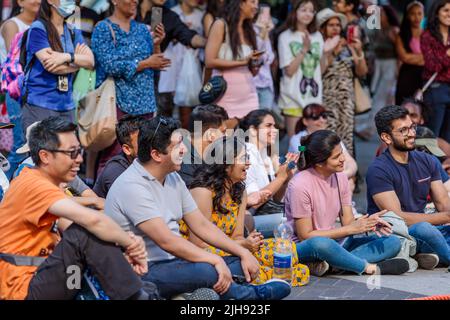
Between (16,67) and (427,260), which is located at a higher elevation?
(16,67)

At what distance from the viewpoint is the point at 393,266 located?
21.8ft

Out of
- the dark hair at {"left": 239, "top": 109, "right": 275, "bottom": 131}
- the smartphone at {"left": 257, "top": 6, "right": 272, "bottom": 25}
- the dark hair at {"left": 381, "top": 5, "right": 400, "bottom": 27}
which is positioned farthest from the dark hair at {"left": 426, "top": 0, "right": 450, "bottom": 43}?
the dark hair at {"left": 239, "top": 109, "right": 275, "bottom": 131}

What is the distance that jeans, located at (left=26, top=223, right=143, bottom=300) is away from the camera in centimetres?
488

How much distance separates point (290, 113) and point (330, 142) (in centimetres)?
264

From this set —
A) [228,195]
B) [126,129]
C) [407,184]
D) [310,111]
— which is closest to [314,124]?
[310,111]

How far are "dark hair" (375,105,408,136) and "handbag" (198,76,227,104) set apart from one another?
68.8 inches

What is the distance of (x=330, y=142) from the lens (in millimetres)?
6746

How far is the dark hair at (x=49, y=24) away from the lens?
721 cm

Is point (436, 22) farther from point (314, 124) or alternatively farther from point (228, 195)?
point (228, 195)

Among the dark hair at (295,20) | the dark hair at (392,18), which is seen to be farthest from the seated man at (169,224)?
the dark hair at (392,18)

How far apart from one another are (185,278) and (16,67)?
2.67 meters

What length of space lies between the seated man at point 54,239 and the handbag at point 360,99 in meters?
4.88
